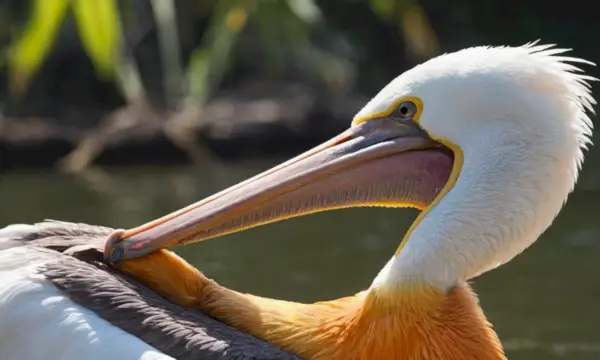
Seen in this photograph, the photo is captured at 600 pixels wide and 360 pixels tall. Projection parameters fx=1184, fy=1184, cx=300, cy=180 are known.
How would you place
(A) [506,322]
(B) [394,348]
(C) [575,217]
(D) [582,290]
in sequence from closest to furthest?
(B) [394,348] < (A) [506,322] < (D) [582,290] < (C) [575,217]

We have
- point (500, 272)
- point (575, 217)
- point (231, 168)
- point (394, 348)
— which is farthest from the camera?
point (231, 168)

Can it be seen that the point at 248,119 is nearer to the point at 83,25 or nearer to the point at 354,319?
the point at 83,25

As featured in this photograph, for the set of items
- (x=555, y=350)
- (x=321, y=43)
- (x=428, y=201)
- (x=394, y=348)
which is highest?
(x=321, y=43)

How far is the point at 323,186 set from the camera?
323 centimetres

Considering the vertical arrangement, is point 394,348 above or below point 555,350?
above

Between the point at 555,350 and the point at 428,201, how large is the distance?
2.39 meters

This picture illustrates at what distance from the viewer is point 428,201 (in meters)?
3.29

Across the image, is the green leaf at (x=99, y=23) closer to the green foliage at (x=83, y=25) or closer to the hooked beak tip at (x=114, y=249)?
the green foliage at (x=83, y=25)

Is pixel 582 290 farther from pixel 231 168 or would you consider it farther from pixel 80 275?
pixel 231 168

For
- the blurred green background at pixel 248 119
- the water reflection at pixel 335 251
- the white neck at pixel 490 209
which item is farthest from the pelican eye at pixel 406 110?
the water reflection at pixel 335 251

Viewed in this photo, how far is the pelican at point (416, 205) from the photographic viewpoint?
9.95 ft

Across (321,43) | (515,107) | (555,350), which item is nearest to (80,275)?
(515,107)

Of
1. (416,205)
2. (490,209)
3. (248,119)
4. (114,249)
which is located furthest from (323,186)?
(248,119)

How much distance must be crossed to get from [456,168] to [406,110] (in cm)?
21
